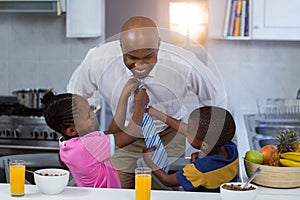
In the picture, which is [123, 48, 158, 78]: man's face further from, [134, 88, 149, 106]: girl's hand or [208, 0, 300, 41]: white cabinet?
[208, 0, 300, 41]: white cabinet

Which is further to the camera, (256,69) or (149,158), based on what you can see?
(256,69)

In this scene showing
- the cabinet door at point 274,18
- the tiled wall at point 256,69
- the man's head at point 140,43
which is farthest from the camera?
the tiled wall at point 256,69

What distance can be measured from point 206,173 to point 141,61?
436mm

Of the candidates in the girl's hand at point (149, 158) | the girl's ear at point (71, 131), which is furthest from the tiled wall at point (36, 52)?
the girl's hand at point (149, 158)

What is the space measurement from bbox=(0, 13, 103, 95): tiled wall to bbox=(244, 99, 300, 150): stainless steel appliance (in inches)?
48.8

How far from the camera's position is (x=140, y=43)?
5.84ft

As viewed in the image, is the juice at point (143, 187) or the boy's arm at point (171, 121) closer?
the juice at point (143, 187)

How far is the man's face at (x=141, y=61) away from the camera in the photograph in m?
1.81

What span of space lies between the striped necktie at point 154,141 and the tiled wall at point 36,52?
2.02 m

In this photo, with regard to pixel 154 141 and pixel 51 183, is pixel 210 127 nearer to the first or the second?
pixel 154 141

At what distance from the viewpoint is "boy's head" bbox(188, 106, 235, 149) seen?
189cm

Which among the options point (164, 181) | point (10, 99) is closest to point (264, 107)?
point (10, 99)

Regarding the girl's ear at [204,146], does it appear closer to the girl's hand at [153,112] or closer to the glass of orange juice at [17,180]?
the girl's hand at [153,112]

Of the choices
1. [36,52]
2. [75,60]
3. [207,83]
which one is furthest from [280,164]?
[36,52]
